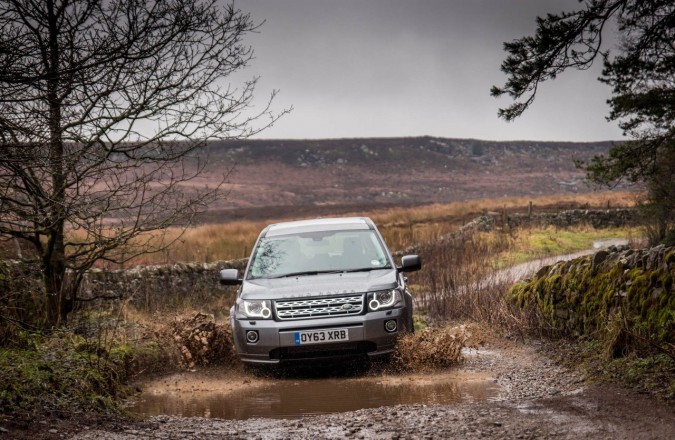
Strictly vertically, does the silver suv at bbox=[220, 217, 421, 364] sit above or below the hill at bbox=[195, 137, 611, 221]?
below

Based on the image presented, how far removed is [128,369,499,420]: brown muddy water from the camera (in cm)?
902

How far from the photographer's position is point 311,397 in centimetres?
952

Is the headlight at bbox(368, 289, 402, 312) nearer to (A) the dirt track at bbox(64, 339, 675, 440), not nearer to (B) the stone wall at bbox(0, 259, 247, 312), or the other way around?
(A) the dirt track at bbox(64, 339, 675, 440)

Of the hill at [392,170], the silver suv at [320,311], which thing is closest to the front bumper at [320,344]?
the silver suv at [320,311]

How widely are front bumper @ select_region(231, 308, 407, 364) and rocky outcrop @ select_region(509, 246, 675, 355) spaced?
266cm

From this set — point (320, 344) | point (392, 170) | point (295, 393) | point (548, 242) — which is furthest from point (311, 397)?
point (392, 170)

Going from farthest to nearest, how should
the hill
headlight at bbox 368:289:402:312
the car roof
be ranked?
the hill
the car roof
headlight at bbox 368:289:402:312

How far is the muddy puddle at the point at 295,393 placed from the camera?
902 centimetres

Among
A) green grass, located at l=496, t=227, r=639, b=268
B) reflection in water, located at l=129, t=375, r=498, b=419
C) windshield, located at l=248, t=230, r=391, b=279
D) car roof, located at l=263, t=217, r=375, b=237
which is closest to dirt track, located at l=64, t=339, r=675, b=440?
reflection in water, located at l=129, t=375, r=498, b=419

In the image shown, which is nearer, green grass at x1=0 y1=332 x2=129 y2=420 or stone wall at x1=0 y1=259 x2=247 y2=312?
green grass at x1=0 y1=332 x2=129 y2=420

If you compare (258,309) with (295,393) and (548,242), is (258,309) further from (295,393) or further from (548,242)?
(548,242)

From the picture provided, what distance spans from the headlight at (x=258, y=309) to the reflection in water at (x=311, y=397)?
0.85 meters

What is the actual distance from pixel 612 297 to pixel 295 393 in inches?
164

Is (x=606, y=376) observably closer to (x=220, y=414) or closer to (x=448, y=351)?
(x=448, y=351)
